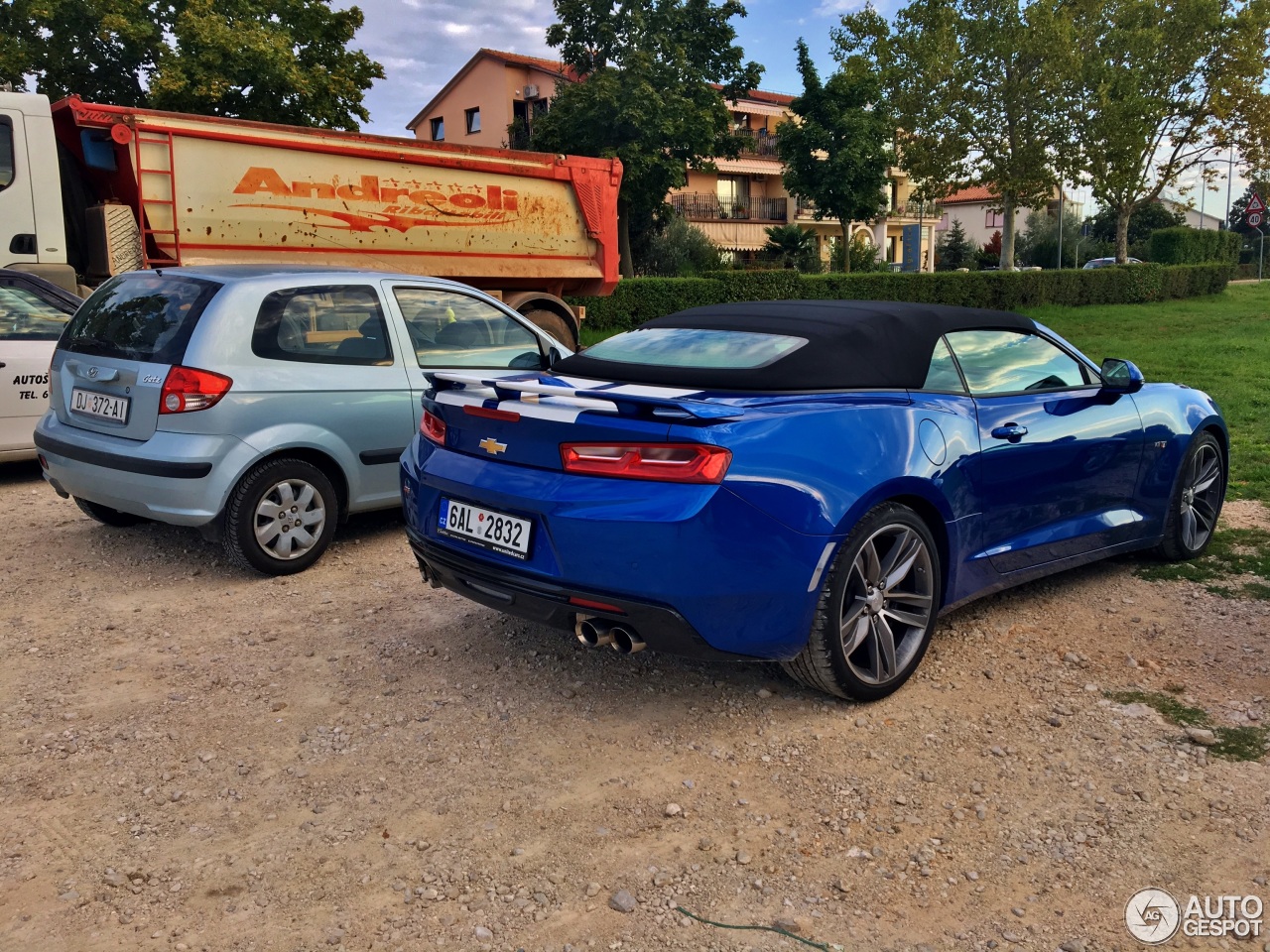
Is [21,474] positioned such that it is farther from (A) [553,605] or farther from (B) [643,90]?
(B) [643,90]

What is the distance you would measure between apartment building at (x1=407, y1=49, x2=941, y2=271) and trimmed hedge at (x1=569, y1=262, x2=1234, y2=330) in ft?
45.5

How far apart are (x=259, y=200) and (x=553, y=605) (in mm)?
8456

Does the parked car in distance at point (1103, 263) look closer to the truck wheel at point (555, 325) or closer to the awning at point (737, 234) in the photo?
the awning at point (737, 234)

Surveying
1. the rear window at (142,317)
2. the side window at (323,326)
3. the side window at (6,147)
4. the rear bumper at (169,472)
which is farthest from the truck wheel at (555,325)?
the rear bumper at (169,472)

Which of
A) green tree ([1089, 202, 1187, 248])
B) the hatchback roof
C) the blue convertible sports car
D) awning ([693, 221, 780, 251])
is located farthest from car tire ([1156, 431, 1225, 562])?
green tree ([1089, 202, 1187, 248])

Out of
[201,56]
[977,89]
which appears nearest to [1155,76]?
[977,89]

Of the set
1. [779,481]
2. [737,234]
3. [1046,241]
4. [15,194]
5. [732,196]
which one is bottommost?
[779,481]

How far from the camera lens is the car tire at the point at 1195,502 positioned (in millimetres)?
5523

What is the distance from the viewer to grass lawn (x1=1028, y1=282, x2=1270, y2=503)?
29.2 feet

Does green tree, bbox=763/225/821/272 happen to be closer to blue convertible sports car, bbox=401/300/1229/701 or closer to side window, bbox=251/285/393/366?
side window, bbox=251/285/393/366

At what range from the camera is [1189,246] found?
42.8 m

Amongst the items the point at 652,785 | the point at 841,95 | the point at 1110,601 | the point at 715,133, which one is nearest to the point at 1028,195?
the point at 841,95

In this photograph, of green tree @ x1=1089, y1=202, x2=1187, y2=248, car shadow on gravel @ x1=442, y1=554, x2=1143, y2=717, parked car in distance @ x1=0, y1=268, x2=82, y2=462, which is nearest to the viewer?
car shadow on gravel @ x1=442, y1=554, x2=1143, y2=717

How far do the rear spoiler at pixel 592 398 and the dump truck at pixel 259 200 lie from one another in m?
7.27
